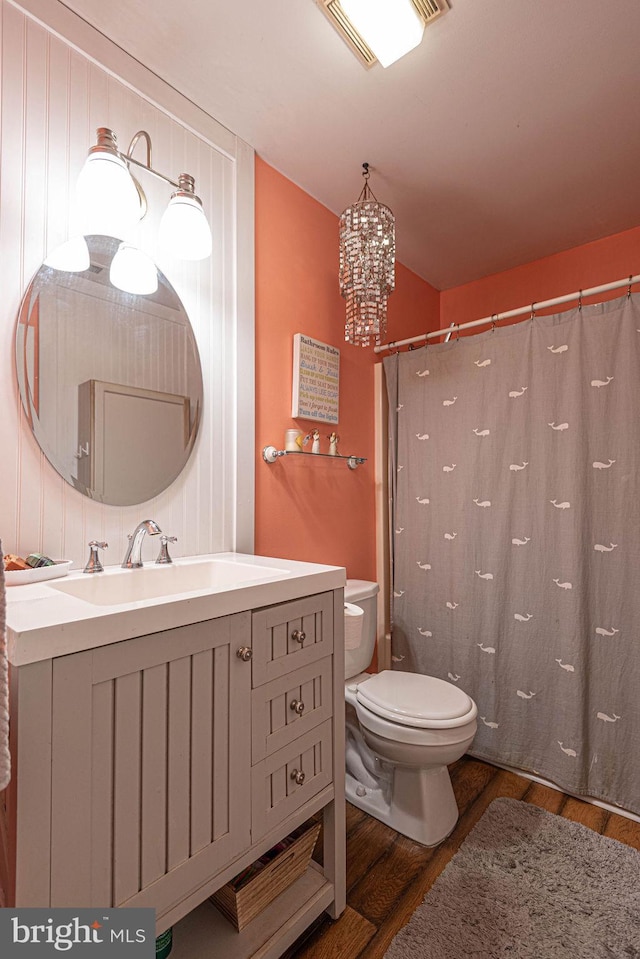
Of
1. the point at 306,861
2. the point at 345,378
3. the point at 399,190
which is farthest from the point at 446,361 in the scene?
the point at 306,861

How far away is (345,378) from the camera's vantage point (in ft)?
7.39

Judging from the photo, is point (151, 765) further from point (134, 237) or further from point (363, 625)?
point (134, 237)

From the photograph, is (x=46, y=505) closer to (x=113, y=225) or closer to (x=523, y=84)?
(x=113, y=225)

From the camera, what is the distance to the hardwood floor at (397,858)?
47.0 inches

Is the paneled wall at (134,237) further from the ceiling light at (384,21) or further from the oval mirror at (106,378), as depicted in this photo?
the ceiling light at (384,21)

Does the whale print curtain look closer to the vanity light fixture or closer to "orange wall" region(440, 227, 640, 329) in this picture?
"orange wall" region(440, 227, 640, 329)

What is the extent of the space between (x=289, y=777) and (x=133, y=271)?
145 cm

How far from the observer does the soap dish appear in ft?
3.38

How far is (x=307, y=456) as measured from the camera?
6.58ft

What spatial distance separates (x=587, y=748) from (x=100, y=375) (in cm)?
219

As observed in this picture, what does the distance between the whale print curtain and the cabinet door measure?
4.51 ft

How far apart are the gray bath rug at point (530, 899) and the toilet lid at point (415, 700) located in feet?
1.40

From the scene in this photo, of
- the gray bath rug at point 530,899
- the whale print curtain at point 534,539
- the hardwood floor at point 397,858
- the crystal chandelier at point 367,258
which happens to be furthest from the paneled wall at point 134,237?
the gray bath rug at point 530,899

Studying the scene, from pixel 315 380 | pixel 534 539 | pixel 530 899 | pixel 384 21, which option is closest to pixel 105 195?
pixel 384 21
